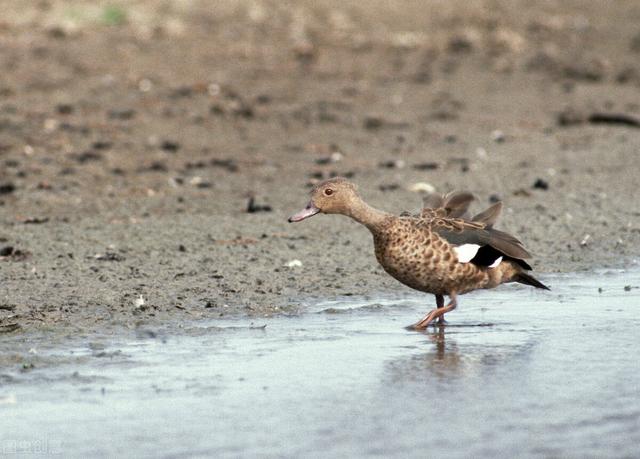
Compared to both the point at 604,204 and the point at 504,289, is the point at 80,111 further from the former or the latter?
the point at 504,289

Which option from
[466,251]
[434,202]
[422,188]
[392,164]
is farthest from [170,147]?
[466,251]

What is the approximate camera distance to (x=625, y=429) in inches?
227

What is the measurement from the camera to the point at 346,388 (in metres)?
6.30

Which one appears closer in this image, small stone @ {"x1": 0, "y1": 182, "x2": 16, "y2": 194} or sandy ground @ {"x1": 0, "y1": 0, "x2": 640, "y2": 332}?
sandy ground @ {"x1": 0, "y1": 0, "x2": 640, "y2": 332}

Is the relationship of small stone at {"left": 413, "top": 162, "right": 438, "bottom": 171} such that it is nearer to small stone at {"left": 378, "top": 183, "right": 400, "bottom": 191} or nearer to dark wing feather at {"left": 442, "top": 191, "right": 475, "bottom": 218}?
small stone at {"left": 378, "top": 183, "right": 400, "bottom": 191}

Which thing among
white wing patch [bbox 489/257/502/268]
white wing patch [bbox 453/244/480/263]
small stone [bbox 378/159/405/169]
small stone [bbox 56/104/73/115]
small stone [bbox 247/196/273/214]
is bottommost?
white wing patch [bbox 489/257/502/268]

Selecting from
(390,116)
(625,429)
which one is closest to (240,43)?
(390,116)

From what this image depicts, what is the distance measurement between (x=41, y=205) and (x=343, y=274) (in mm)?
3156

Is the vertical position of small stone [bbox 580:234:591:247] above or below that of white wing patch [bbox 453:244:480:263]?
above

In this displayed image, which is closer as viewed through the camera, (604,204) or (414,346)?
(414,346)

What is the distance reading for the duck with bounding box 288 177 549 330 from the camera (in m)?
7.54

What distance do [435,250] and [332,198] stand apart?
0.75 m

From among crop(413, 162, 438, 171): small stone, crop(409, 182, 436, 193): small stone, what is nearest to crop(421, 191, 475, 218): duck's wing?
crop(409, 182, 436, 193): small stone

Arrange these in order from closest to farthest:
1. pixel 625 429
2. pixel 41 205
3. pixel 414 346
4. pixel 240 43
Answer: pixel 625 429, pixel 414 346, pixel 41 205, pixel 240 43
